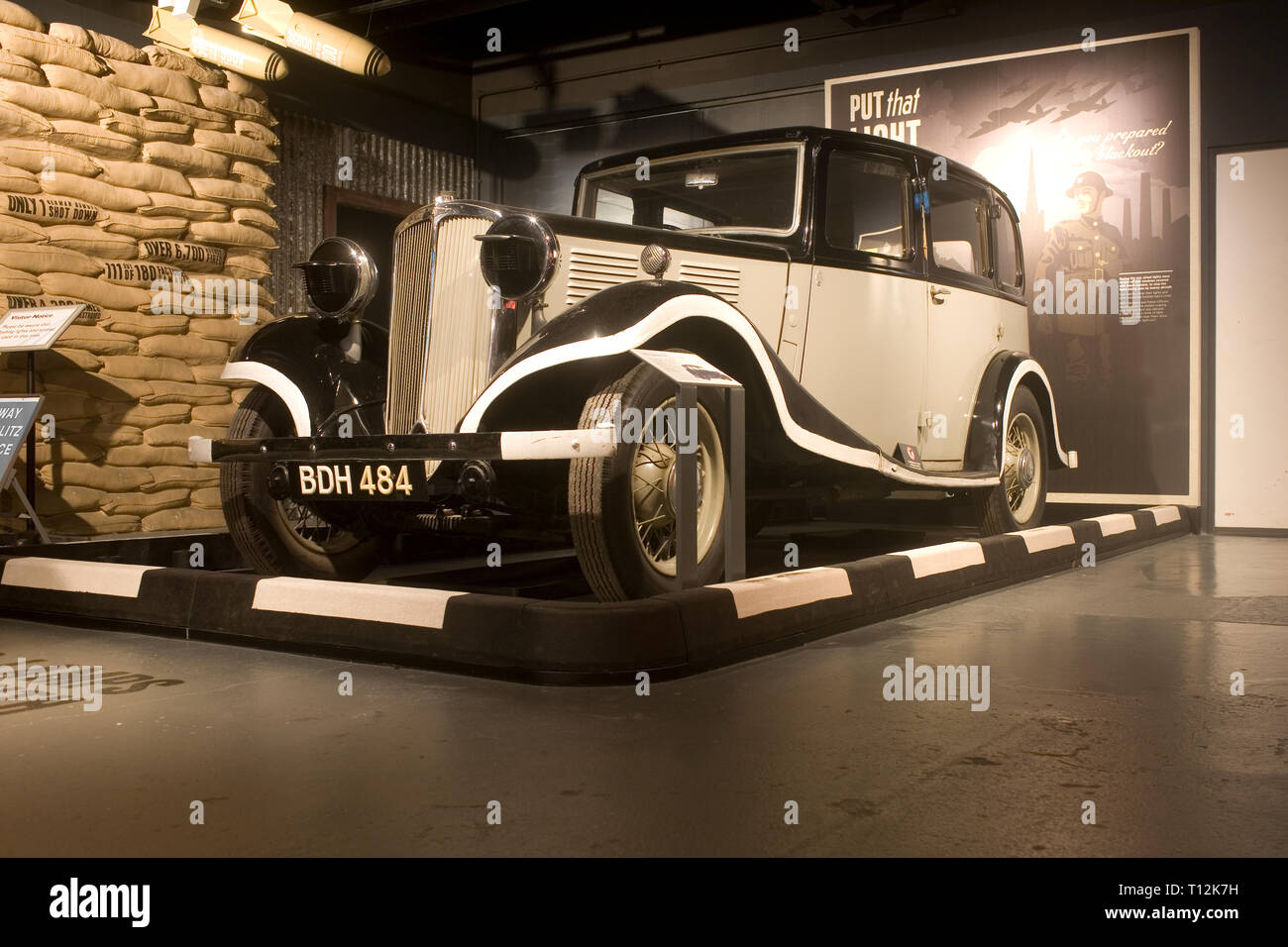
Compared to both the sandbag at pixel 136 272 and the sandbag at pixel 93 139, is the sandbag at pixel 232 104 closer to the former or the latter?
the sandbag at pixel 93 139

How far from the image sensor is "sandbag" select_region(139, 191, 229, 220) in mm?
6598

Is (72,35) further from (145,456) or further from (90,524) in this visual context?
(90,524)

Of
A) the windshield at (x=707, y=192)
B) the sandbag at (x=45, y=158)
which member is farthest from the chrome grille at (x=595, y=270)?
the sandbag at (x=45, y=158)

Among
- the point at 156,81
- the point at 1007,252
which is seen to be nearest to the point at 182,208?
the point at 156,81

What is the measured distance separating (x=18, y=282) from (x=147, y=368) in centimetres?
81

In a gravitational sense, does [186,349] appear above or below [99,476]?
above

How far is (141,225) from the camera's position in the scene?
21.5 ft

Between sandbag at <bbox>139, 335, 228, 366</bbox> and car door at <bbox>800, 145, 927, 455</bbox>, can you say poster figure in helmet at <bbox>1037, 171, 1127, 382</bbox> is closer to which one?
car door at <bbox>800, 145, 927, 455</bbox>

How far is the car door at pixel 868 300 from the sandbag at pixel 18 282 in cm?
411

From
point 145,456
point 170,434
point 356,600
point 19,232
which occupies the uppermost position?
point 19,232

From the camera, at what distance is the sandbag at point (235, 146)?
6.86 meters

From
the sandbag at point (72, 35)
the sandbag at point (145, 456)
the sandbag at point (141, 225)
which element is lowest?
the sandbag at point (145, 456)

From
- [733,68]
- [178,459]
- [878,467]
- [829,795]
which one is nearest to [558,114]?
[733,68]
